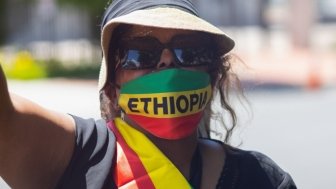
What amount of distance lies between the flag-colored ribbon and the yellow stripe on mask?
74mm

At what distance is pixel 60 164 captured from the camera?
208 cm

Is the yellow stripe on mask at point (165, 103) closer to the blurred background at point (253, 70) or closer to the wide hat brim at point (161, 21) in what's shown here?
the wide hat brim at point (161, 21)

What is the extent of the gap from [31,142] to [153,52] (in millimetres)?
443

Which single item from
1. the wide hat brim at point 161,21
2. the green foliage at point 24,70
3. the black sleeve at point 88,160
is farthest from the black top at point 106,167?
the green foliage at point 24,70

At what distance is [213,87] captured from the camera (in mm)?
2441

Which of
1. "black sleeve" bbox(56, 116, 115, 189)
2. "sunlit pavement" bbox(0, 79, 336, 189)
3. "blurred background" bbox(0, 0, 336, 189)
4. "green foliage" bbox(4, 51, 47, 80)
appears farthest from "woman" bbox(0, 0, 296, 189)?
"green foliage" bbox(4, 51, 47, 80)

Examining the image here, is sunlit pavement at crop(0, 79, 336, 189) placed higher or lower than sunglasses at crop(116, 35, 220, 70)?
lower

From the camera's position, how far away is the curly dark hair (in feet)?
7.63

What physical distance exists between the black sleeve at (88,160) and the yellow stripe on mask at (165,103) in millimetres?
142

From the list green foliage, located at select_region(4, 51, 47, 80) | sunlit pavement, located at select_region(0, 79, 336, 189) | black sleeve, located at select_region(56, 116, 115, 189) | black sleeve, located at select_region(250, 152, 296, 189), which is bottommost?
green foliage, located at select_region(4, 51, 47, 80)

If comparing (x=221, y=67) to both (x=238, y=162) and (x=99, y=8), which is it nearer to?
(x=238, y=162)

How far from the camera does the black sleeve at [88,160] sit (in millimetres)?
2098

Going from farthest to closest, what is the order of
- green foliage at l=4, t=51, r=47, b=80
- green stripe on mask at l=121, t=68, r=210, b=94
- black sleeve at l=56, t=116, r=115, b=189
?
1. green foliage at l=4, t=51, r=47, b=80
2. green stripe on mask at l=121, t=68, r=210, b=94
3. black sleeve at l=56, t=116, r=115, b=189

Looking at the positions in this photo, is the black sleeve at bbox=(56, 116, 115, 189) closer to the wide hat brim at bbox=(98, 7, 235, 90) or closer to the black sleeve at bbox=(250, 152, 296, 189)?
the wide hat brim at bbox=(98, 7, 235, 90)
